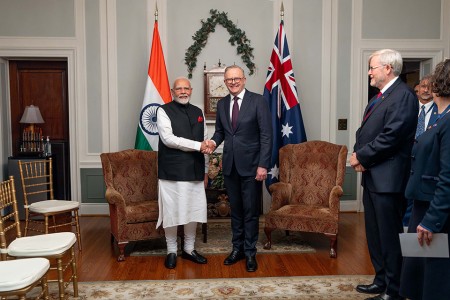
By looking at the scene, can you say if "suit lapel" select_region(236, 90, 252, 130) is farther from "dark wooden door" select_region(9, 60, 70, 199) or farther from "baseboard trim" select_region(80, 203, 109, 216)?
"dark wooden door" select_region(9, 60, 70, 199)

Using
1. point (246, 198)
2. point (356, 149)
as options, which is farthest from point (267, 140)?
point (356, 149)

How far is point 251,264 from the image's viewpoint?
3.45m

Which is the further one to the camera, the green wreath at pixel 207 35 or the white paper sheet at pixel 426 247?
the green wreath at pixel 207 35

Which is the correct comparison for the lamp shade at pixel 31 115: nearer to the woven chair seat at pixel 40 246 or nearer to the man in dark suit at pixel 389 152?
the woven chair seat at pixel 40 246

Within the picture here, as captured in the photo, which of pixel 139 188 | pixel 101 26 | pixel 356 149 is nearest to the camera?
pixel 356 149

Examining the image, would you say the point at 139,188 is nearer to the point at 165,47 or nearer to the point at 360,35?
the point at 165,47

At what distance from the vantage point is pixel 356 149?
288cm

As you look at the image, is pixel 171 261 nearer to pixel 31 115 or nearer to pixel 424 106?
pixel 424 106

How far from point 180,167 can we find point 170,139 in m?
0.24

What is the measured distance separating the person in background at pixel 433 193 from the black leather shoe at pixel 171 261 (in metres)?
1.93

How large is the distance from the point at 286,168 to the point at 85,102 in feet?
8.84

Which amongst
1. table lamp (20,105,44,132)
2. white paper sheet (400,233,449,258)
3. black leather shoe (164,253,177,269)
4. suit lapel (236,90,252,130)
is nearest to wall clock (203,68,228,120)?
suit lapel (236,90,252,130)

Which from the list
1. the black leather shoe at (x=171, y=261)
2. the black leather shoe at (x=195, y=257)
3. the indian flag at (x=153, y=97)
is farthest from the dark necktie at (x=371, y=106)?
the indian flag at (x=153, y=97)

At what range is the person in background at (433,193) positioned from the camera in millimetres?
1892
